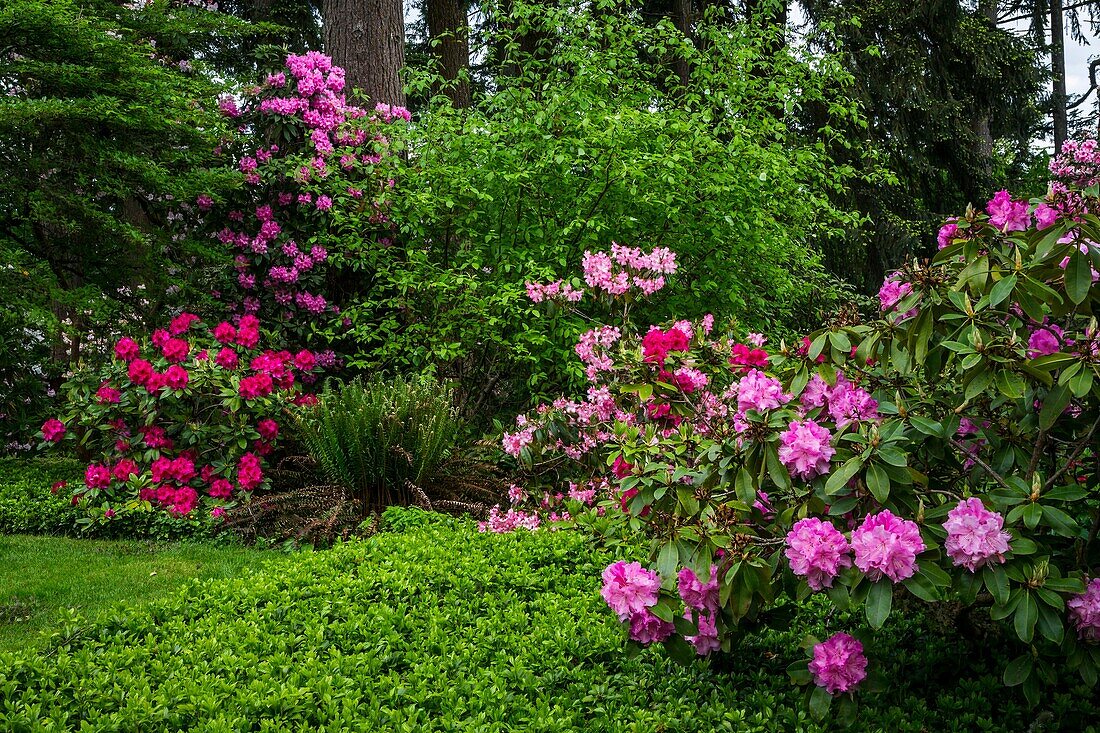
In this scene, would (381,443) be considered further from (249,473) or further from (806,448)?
(806,448)

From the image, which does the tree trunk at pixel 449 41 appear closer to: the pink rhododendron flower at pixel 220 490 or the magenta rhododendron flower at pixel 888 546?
the pink rhododendron flower at pixel 220 490

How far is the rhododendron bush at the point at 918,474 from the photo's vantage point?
6.84ft

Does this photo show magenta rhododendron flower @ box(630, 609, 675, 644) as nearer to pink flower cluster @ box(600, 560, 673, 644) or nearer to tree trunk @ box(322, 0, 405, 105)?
pink flower cluster @ box(600, 560, 673, 644)

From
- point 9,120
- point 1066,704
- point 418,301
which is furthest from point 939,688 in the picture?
point 9,120

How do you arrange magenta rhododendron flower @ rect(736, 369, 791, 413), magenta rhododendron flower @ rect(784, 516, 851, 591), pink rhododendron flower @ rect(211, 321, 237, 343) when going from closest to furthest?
magenta rhododendron flower @ rect(784, 516, 851, 591)
magenta rhododendron flower @ rect(736, 369, 791, 413)
pink rhododendron flower @ rect(211, 321, 237, 343)

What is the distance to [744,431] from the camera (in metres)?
2.39

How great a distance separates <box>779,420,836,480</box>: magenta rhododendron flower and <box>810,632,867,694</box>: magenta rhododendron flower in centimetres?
48

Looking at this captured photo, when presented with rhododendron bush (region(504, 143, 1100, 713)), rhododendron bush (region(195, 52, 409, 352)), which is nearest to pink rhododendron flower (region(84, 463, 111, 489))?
rhododendron bush (region(195, 52, 409, 352))

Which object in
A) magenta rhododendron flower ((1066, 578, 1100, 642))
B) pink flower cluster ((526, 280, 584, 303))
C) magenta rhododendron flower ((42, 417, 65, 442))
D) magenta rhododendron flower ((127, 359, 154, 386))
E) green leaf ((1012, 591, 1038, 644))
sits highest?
pink flower cluster ((526, 280, 584, 303))

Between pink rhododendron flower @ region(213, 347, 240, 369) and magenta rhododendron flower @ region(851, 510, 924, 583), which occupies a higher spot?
pink rhododendron flower @ region(213, 347, 240, 369)

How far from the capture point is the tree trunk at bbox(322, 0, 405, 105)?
7.89 meters

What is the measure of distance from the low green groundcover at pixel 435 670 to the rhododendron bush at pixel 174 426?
6.32 feet

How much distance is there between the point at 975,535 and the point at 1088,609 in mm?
381

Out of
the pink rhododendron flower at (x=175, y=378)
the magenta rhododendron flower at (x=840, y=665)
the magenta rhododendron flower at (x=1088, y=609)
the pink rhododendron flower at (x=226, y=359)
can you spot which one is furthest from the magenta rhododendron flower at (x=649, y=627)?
→ the pink rhododendron flower at (x=226, y=359)
